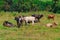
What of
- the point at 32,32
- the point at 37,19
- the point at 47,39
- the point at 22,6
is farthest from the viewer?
the point at 22,6

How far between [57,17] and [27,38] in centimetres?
1016

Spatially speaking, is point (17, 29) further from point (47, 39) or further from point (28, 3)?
point (28, 3)

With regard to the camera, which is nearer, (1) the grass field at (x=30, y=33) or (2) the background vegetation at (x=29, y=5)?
(1) the grass field at (x=30, y=33)

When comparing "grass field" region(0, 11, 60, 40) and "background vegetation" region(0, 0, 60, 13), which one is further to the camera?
"background vegetation" region(0, 0, 60, 13)

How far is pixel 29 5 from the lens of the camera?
1194 inches

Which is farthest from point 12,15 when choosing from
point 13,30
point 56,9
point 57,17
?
point 13,30

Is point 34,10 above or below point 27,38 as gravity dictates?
below

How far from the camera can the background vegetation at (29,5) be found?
98.3 feet

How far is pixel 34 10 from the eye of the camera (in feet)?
98.9

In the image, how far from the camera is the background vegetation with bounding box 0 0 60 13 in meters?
30.0

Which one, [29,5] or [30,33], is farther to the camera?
[29,5]

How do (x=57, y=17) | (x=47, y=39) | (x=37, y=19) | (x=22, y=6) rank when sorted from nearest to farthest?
1. (x=47, y=39)
2. (x=37, y=19)
3. (x=57, y=17)
4. (x=22, y=6)

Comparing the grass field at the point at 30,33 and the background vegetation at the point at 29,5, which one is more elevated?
the grass field at the point at 30,33

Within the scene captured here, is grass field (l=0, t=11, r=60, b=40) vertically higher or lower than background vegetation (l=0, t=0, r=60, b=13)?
higher
